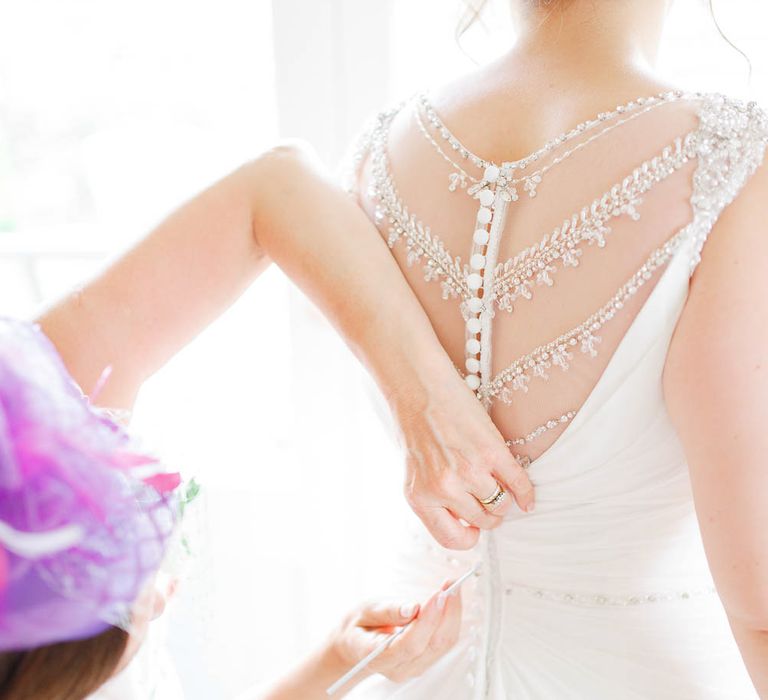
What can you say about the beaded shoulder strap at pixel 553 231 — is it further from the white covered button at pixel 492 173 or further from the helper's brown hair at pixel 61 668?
the helper's brown hair at pixel 61 668

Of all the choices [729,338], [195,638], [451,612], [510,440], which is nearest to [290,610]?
[195,638]

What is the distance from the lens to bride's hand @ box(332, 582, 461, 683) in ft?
3.15

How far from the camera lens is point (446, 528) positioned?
0.93 m

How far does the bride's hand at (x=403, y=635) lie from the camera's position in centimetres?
96

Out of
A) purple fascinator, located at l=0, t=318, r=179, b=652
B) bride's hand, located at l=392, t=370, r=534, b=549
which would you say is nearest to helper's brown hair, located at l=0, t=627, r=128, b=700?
purple fascinator, located at l=0, t=318, r=179, b=652

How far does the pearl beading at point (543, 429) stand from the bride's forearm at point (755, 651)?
0.24 metres

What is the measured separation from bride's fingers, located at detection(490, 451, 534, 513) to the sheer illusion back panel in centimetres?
3

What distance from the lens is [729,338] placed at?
75 cm

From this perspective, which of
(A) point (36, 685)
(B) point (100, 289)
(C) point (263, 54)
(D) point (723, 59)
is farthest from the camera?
(C) point (263, 54)

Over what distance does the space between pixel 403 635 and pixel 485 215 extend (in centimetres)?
45

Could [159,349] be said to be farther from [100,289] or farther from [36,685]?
[36,685]

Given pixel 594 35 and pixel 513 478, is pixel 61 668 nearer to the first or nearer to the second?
pixel 513 478

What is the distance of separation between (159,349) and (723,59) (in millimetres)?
932

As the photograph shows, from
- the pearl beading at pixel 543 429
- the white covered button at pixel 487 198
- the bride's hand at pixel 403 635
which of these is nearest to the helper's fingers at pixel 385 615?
the bride's hand at pixel 403 635
